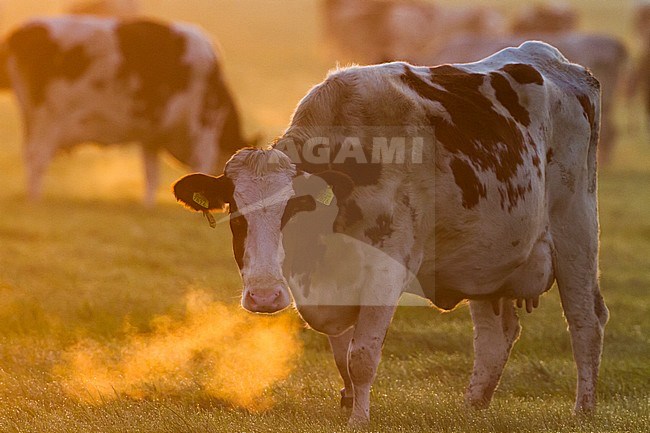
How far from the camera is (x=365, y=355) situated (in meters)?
6.48

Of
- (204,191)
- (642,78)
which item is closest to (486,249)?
→ (204,191)

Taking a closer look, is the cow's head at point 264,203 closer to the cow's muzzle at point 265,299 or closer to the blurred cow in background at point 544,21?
the cow's muzzle at point 265,299

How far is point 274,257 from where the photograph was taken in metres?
6.07

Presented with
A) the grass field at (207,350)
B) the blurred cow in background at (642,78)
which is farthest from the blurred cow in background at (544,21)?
the grass field at (207,350)

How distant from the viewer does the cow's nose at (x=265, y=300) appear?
600cm

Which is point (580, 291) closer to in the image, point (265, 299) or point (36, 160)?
point (265, 299)

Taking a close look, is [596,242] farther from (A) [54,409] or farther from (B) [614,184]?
(B) [614,184]

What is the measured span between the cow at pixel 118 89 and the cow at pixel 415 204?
11816mm

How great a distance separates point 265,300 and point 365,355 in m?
0.78

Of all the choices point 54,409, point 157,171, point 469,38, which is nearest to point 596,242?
point 54,409

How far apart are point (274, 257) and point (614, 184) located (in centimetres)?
2067

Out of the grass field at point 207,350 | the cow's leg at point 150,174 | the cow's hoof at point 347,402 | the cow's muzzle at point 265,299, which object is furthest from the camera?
the cow's leg at point 150,174

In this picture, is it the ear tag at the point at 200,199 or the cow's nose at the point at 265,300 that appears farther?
the ear tag at the point at 200,199

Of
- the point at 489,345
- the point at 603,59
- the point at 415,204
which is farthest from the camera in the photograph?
the point at 603,59
